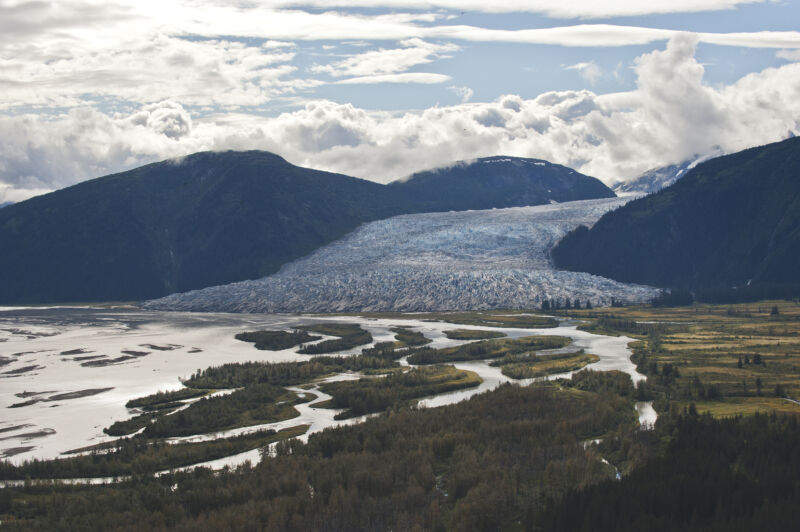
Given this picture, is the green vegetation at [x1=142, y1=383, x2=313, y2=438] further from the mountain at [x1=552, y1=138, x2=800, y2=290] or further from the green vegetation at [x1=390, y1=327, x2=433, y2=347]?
the mountain at [x1=552, y1=138, x2=800, y2=290]

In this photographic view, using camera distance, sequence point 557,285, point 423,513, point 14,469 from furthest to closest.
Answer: point 557,285 < point 14,469 < point 423,513

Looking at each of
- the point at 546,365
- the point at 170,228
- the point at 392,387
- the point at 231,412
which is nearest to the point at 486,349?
the point at 546,365

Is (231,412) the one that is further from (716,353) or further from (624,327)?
(624,327)

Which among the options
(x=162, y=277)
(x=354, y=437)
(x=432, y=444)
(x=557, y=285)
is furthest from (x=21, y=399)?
(x=162, y=277)

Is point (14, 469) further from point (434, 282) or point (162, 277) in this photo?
point (162, 277)

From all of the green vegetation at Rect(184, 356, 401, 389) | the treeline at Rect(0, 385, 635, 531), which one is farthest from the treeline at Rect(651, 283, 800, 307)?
the treeline at Rect(0, 385, 635, 531)

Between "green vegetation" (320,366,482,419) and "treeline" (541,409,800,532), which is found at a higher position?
"green vegetation" (320,366,482,419)

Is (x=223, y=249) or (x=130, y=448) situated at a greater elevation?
(x=223, y=249)

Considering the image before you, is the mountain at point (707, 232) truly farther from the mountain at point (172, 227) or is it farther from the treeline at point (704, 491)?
the treeline at point (704, 491)
